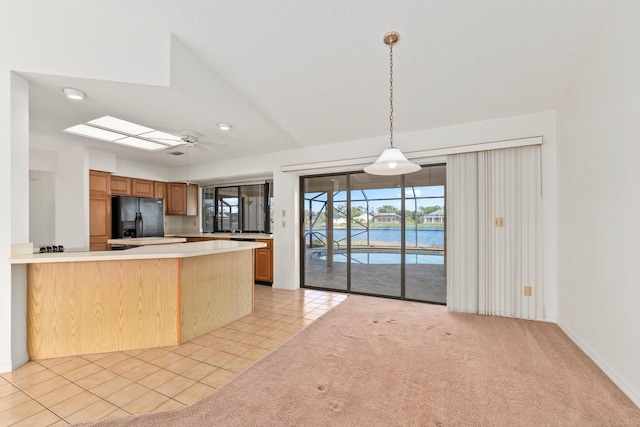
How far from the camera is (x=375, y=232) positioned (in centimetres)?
457

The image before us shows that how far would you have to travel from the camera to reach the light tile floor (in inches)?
68.3

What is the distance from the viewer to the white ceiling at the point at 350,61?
2.01 meters

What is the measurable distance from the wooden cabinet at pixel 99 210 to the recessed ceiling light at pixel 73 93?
105 inches

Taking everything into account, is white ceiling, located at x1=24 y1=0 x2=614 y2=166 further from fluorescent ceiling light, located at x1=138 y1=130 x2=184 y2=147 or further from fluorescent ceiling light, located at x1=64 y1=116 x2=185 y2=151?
fluorescent ceiling light, located at x1=138 y1=130 x2=184 y2=147

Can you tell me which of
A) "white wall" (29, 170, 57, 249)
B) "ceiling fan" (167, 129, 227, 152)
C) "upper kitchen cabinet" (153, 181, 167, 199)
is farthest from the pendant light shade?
"white wall" (29, 170, 57, 249)

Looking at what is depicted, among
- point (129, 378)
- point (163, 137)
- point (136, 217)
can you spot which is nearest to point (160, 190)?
point (136, 217)

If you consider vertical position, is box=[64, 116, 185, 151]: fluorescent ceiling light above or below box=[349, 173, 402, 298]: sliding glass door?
above

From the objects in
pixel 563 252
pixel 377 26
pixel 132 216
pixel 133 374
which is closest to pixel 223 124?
A: pixel 377 26

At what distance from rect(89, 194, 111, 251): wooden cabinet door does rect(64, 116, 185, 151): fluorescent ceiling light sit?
4.42 feet

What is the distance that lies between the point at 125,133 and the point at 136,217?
2.09 m

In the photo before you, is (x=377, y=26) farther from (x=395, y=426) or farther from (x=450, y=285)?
(x=450, y=285)

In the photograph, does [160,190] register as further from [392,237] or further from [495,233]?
[495,233]

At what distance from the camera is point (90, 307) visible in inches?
98.4

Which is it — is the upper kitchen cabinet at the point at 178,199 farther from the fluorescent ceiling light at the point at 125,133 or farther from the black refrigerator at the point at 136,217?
the fluorescent ceiling light at the point at 125,133
